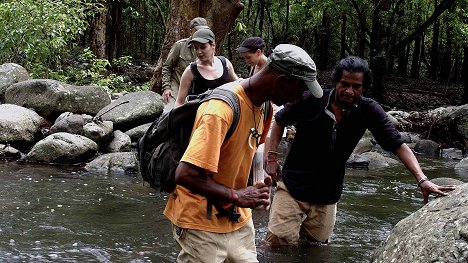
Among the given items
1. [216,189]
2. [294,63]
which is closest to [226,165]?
[216,189]

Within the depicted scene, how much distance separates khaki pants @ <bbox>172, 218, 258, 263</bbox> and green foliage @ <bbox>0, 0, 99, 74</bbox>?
11487 millimetres

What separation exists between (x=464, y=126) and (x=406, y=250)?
1346cm

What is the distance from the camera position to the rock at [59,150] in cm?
959

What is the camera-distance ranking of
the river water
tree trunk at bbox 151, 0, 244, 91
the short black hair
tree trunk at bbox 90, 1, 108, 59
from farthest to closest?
tree trunk at bbox 90, 1, 108, 59 < tree trunk at bbox 151, 0, 244, 91 < the river water < the short black hair

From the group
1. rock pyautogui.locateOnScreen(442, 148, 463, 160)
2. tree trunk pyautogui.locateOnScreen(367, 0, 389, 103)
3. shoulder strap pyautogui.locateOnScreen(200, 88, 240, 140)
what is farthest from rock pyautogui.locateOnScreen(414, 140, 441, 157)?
shoulder strap pyautogui.locateOnScreen(200, 88, 240, 140)

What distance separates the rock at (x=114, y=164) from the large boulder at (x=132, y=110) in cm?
163

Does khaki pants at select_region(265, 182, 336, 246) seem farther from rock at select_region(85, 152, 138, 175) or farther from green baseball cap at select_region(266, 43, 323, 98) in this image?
rock at select_region(85, 152, 138, 175)

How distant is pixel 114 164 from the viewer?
950 centimetres

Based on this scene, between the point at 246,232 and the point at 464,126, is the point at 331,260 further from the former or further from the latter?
the point at 464,126

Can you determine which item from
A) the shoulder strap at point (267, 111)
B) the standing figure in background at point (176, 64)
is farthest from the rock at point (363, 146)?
the shoulder strap at point (267, 111)

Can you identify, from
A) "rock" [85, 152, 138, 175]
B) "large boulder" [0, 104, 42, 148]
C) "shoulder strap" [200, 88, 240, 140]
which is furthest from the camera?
"large boulder" [0, 104, 42, 148]

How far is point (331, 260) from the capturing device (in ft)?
17.8

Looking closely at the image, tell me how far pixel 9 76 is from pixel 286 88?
11.3 metres

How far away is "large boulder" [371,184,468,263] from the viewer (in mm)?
3365
